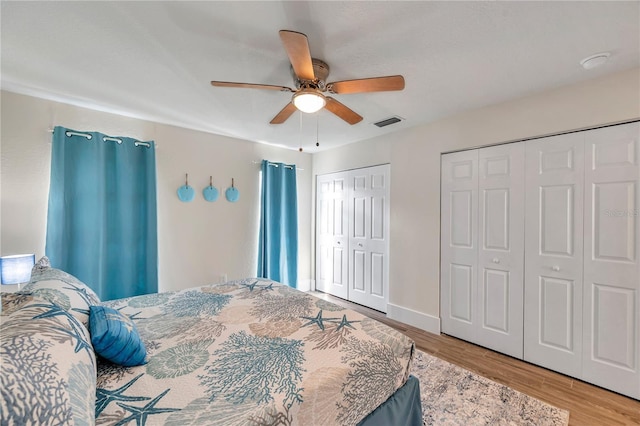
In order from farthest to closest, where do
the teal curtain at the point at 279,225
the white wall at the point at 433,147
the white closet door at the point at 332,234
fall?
the white closet door at the point at 332,234, the teal curtain at the point at 279,225, the white wall at the point at 433,147

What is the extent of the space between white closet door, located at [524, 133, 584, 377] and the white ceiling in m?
0.64

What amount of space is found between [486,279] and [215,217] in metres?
3.38

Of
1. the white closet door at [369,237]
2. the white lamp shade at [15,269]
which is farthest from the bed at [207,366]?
the white closet door at [369,237]

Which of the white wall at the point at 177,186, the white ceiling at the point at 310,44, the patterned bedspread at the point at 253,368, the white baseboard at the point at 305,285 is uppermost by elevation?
the white ceiling at the point at 310,44

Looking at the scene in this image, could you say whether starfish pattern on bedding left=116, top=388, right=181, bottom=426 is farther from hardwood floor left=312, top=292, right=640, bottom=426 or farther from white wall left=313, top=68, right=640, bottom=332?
white wall left=313, top=68, right=640, bottom=332

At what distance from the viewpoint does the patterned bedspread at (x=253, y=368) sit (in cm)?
96

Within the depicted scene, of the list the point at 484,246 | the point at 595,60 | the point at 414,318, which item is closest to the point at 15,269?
the point at 414,318

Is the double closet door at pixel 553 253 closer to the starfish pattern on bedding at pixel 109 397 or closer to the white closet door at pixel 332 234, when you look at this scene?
the white closet door at pixel 332 234

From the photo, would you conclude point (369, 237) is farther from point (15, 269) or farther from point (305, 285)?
point (15, 269)

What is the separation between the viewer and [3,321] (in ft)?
2.63

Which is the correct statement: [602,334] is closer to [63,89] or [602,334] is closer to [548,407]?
[548,407]

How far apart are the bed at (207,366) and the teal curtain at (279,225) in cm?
200

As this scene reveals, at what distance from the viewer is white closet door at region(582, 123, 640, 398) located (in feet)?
6.32

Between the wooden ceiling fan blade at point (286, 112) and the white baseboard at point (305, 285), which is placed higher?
the wooden ceiling fan blade at point (286, 112)
